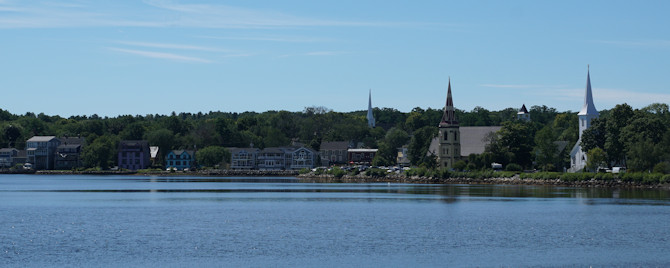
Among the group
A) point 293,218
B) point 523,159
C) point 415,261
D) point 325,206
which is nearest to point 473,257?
point 415,261

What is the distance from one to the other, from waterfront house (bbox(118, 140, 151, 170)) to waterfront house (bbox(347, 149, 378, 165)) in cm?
4177

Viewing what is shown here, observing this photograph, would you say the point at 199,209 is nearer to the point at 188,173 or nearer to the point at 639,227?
the point at 639,227

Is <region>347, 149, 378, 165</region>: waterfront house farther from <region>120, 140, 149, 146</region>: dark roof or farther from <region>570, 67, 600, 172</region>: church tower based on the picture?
<region>570, 67, 600, 172</region>: church tower

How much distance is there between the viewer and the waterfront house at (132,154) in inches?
6683

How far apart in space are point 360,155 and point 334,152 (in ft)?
19.1

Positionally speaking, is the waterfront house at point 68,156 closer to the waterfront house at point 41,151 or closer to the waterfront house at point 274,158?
the waterfront house at point 41,151

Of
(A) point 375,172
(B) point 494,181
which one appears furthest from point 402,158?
(B) point 494,181

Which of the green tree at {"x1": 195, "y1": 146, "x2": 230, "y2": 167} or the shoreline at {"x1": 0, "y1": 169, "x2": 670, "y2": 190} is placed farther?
the green tree at {"x1": 195, "y1": 146, "x2": 230, "y2": 167}

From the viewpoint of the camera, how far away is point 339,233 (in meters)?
41.4

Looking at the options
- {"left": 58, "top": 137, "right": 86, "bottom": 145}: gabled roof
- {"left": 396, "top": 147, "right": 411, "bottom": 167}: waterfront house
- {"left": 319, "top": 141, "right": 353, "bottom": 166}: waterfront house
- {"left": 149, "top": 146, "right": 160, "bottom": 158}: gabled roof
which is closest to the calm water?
{"left": 396, "top": 147, "right": 411, "bottom": 167}: waterfront house

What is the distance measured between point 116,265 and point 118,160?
145550 mm

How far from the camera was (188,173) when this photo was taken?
162 m

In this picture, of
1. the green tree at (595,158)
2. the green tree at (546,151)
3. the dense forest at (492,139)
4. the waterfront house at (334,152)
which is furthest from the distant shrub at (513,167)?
the waterfront house at (334,152)

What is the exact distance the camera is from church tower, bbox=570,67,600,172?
10556cm
